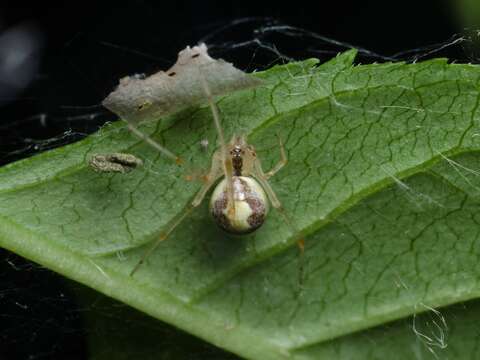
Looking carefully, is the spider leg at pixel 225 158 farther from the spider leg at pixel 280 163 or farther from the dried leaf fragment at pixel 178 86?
the spider leg at pixel 280 163

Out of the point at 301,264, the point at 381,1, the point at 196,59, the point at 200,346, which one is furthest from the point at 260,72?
the point at 381,1

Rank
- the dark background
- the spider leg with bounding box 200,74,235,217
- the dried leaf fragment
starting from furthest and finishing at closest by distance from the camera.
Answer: the dark background → the dried leaf fragment → the spider leg with bounding box 200,74,235,217

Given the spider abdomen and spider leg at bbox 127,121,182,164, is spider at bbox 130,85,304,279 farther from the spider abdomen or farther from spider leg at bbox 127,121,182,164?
spider leg at bbox 127,121,182,164

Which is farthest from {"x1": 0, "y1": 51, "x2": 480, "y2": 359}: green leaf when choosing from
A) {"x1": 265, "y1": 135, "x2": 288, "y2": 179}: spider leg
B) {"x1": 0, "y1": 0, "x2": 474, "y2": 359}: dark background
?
{"x1": 0, "y1": 0, "x2": 474, "y2": 359}: dark background

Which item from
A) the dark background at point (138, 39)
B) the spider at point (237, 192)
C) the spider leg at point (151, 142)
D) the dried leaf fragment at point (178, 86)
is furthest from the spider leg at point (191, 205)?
the dark background at point (138, 39)

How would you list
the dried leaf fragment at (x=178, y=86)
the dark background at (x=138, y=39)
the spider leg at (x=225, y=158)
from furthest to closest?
the dark background at (x=138, y=39)
the dried leaf fragment at (x=178, y=86)
the spider leg at (x=225, y=158)

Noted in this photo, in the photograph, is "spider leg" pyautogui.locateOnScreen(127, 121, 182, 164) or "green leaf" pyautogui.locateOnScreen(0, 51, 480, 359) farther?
"spider leg" pyautogui.locateOnScreen(127, 121, 182, 164)

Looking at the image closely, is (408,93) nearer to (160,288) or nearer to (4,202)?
(160,288)
